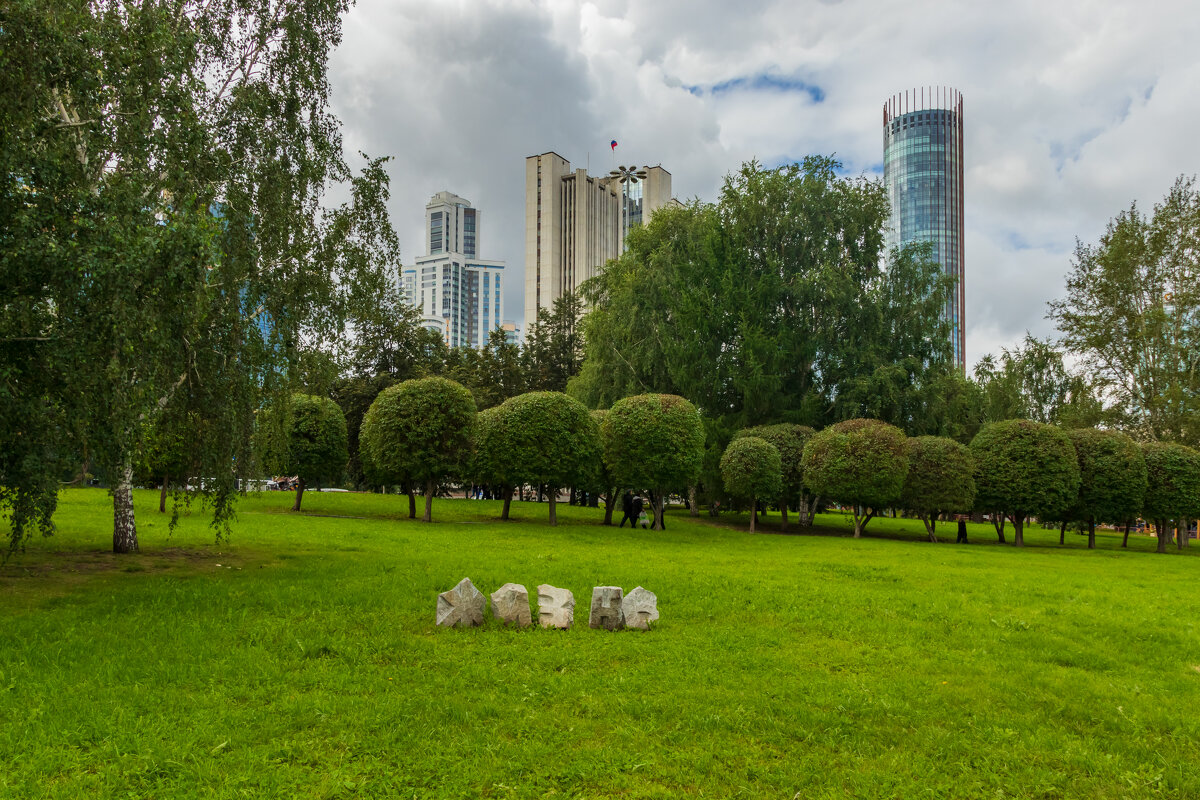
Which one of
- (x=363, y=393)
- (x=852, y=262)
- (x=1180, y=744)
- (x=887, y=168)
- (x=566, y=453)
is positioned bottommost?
(x=1180, y=744)

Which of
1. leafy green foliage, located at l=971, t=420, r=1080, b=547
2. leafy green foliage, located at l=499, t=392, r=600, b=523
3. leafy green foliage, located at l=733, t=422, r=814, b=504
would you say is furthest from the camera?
leafy green foliage, located at l=733, t=422, r=814, b=504

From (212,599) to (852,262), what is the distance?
32397mm

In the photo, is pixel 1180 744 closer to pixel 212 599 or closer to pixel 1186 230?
pixel 212 599

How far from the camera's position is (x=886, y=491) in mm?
27641

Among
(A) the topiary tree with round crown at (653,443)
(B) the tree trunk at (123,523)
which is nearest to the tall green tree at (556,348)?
(A) the topiary tree with round crown at (653,443)

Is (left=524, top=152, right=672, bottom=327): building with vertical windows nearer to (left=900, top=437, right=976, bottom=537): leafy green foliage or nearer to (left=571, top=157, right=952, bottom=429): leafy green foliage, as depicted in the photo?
(left=571, top=157, right=952, bottom=429): leafy green foliage

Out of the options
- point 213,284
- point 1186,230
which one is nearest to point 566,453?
point 213,284

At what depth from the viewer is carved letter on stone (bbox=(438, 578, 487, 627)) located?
9.02 m

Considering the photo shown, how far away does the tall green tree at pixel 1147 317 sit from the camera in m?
35.6

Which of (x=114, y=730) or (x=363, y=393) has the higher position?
(x=363, y=393)

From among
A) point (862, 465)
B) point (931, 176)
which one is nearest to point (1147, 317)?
point (862, 465)

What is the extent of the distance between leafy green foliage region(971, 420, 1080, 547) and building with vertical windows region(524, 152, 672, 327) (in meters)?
76.9

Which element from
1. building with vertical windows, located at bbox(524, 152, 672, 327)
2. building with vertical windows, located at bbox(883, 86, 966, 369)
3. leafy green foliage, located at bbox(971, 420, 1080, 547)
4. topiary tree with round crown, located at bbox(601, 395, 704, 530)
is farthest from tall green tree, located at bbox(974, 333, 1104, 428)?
building with vertical windows, located at bbox(883, 86, 966, 369)

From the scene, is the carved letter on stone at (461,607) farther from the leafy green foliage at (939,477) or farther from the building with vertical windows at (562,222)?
the building with vertical windows at (562,222)
